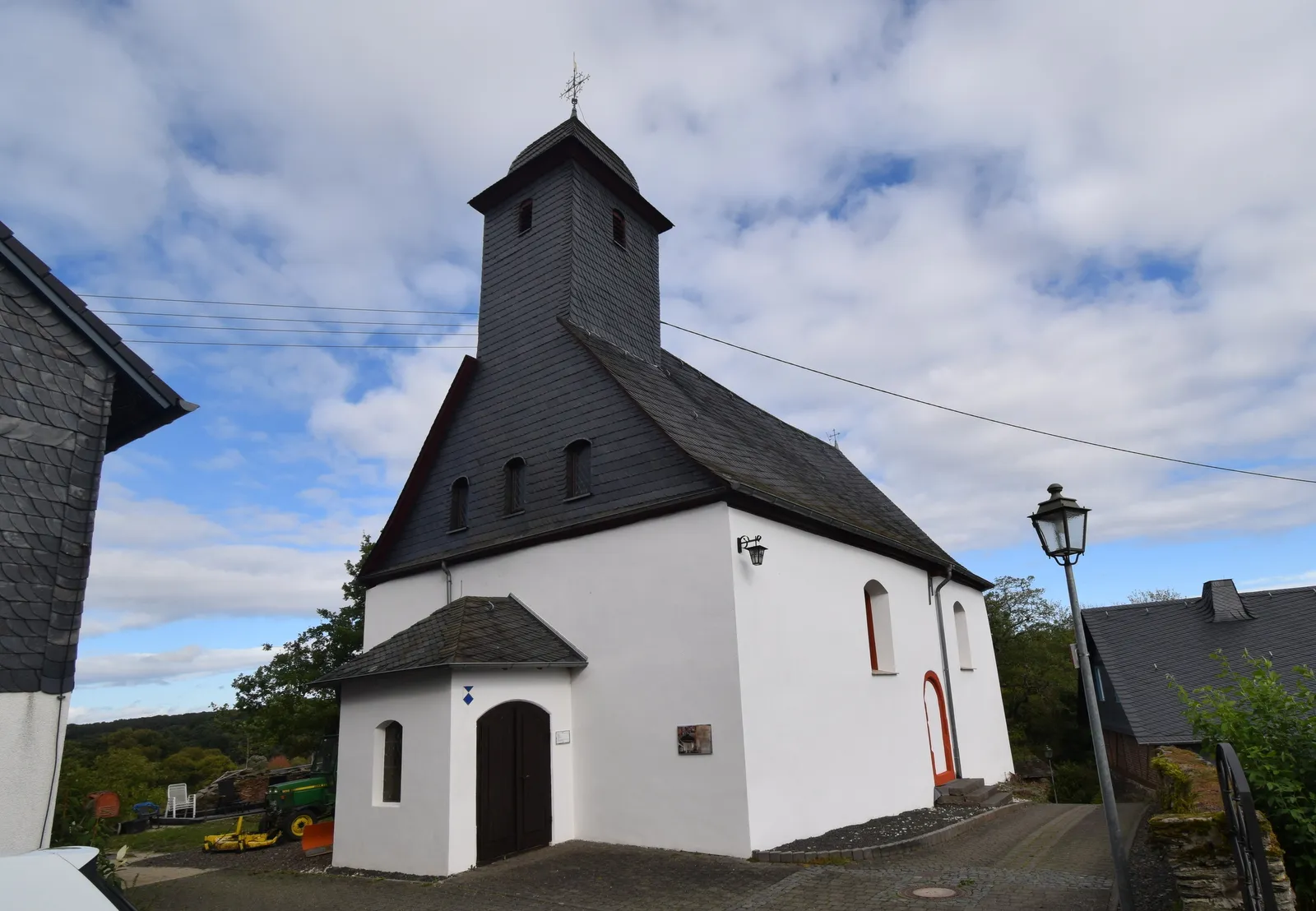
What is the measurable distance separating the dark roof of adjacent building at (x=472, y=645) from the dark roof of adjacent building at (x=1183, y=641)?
15.5m

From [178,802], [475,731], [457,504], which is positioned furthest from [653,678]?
[178,802]

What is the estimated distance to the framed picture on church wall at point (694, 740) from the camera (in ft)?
34.7

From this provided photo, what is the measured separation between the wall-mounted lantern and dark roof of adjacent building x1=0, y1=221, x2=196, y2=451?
6.89m

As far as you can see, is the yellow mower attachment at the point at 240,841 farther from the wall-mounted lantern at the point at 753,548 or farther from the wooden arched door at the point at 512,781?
the wall-mounted lantern at the point at 753,548

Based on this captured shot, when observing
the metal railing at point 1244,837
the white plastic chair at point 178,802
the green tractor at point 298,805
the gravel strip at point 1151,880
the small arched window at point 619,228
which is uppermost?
the small arched window at point 619,228

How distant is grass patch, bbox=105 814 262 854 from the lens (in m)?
15.8

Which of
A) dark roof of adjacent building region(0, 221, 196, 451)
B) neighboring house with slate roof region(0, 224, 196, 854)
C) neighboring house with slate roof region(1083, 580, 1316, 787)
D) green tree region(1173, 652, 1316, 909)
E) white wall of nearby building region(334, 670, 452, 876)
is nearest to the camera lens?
green tree region(1173, 652, 1316, 909)

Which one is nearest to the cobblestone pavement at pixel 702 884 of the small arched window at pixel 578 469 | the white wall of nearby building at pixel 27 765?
the white wall of nearby building at pixel 27 765

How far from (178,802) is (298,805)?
14.2m

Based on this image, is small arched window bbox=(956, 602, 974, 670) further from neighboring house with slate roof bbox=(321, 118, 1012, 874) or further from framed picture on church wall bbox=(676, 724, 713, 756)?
framed picture on church wall bbox=(676, 724, 713, 756)

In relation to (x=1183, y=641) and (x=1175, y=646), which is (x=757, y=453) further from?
(x=1183, y=641)

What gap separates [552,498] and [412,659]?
11.7ft

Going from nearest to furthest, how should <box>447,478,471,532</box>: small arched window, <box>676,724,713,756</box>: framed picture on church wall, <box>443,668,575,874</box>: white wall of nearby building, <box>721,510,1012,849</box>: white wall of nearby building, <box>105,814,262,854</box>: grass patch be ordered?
<box>443,668,575,874</box>: white wall of nearby building → <box>676,724,713,756</box>: framed picture on church wall → <box>721,510,1012,849</box>: white wall of nearby building → <box>447,478,471,532</box>: small arched window → <box>105,814,262,854</box>: grass patch

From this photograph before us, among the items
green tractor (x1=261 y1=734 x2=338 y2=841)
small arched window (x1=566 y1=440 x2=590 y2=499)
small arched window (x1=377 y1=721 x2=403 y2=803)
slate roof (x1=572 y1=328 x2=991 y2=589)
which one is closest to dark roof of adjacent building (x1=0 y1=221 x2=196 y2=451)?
small arched window (x1=377 y1=721 x2=403 y2=803)
